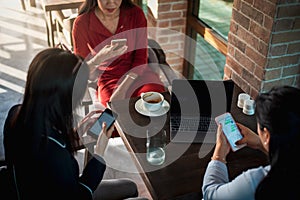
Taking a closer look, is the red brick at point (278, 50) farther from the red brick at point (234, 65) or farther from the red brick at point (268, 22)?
the red brick at point (234, 65)

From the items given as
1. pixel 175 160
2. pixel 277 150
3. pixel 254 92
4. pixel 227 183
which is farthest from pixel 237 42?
pixel 277 150

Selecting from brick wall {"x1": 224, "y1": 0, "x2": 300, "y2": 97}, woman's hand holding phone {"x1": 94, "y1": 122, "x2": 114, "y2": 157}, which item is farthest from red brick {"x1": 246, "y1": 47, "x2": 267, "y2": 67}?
woman's hand holding phone {"x1": 94, "y1": 122, "x2": 114, "y2": 157}

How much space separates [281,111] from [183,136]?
25.1 inches

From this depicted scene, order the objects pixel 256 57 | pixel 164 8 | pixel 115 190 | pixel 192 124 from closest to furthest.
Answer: pixel 115 190
pixel 192 124
pixel 256 57
pixel 164 8

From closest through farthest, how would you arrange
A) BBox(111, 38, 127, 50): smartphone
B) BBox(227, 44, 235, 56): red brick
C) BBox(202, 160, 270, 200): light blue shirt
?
BBox(202, 160, 270, 200): light blue shirt → BBox(111, 38, 127, 50): smartphone → BBox(227, 44, 235, 56): red brick

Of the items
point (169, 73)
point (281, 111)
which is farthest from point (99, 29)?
point (281, 111)

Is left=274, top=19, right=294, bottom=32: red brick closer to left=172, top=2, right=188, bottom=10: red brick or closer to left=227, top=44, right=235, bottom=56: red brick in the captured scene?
left=227, top=44, right=235, bottom=56: red brick

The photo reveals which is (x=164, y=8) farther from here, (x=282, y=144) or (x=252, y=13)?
(x=282, y=144)

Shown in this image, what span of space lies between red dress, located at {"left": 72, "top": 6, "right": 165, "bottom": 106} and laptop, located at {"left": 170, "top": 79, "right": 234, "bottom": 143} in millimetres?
569

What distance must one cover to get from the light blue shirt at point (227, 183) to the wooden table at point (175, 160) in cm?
9

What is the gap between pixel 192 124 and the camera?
6.15 ft

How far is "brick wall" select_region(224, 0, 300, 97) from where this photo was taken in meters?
2.03

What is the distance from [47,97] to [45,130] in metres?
0.11

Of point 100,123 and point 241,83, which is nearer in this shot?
point 100,123
